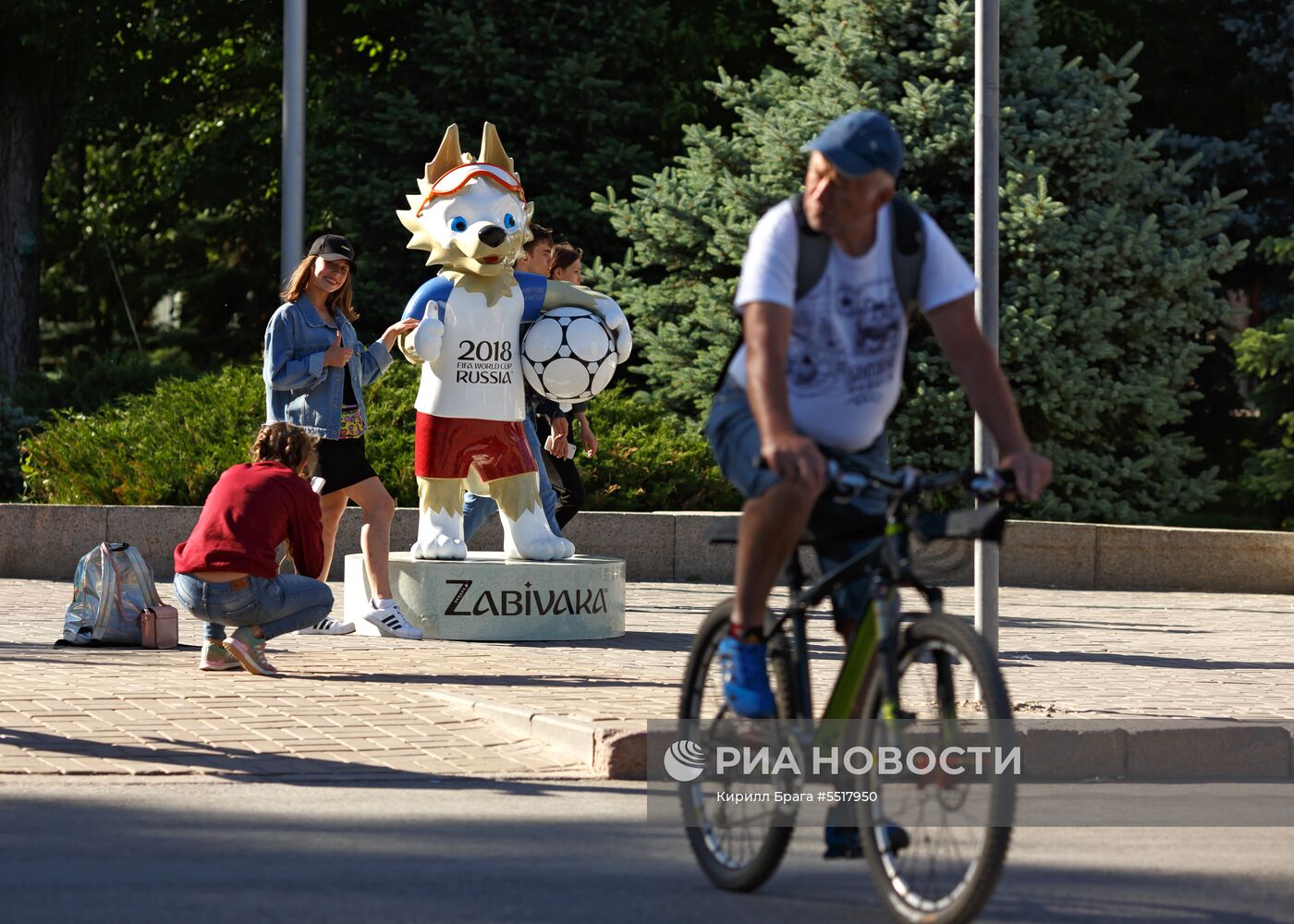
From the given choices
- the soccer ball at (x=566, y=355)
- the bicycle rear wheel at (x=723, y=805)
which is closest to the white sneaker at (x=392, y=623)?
the soccer ball at (x=566, y=355)

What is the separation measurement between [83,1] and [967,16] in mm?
10286

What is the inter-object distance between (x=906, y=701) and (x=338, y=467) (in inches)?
241

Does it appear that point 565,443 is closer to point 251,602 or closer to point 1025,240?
point 251,602

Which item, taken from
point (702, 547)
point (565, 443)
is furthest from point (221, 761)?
Result: point (702, 547)

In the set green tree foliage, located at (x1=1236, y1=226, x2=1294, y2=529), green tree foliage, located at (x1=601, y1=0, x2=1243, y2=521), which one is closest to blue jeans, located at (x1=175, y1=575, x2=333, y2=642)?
green tree foliage, located at (x1=601, y1=0, x2=1243, y2=521)

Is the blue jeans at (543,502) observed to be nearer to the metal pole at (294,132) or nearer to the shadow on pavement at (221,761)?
the shadow on pavement at (221,761)

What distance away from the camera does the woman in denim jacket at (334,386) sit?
10.2 metres

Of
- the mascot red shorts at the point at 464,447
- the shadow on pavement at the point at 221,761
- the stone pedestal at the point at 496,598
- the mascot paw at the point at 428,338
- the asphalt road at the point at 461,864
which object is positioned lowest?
the asphalt road at the point at 461,864

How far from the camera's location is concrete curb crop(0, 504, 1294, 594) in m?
14.0

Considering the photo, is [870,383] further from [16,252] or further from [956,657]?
[16,252]

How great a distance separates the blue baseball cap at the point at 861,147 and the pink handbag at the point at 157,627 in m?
5.78

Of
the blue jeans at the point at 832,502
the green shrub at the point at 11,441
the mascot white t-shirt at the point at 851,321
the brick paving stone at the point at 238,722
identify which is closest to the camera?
the mascot white t-shirt at the point at 851,321

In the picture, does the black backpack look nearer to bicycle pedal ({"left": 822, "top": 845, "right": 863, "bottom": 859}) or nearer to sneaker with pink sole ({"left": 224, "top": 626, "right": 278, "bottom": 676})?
bicycle pedal ({"left": 822, "top": 845, "right": 863, "bottom": 859})

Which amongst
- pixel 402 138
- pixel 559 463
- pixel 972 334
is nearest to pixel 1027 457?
pixel 972 334
